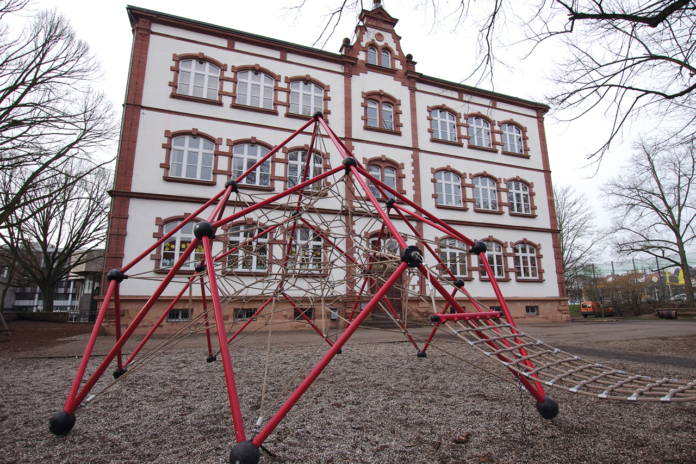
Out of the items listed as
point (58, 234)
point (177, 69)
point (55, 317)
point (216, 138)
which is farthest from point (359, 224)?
point (58, 234)

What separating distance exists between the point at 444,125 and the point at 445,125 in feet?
0.16

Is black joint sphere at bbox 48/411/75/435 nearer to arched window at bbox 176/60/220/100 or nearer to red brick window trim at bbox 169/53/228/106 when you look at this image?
red brick window trim at bbox 169/53/228/106

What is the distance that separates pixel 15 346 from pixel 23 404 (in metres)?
6.58

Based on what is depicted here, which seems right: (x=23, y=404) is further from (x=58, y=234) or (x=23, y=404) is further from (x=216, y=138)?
(x=58, y=234)

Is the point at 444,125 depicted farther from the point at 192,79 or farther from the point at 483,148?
the point at 192,79

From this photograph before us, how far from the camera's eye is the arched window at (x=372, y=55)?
16.2 metres

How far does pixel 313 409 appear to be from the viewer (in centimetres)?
356

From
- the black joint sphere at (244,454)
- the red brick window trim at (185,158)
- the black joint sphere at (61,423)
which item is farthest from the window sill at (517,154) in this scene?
the black joint sphere at (61,423)

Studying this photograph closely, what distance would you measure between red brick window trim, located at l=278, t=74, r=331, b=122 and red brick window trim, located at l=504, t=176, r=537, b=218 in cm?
946

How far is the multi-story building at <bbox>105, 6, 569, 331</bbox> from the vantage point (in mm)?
11828

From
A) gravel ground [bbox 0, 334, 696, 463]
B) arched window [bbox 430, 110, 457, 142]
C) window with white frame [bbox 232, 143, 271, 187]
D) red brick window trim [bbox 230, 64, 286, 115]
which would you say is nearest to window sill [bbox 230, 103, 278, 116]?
red brick window trim [bbox 230, 64, 286, 115]

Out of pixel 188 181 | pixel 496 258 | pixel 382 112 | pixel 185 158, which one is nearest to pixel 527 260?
pixel 496 258

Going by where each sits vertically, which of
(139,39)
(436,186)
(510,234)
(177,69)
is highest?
(139,39)

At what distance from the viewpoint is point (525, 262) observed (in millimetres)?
16391
